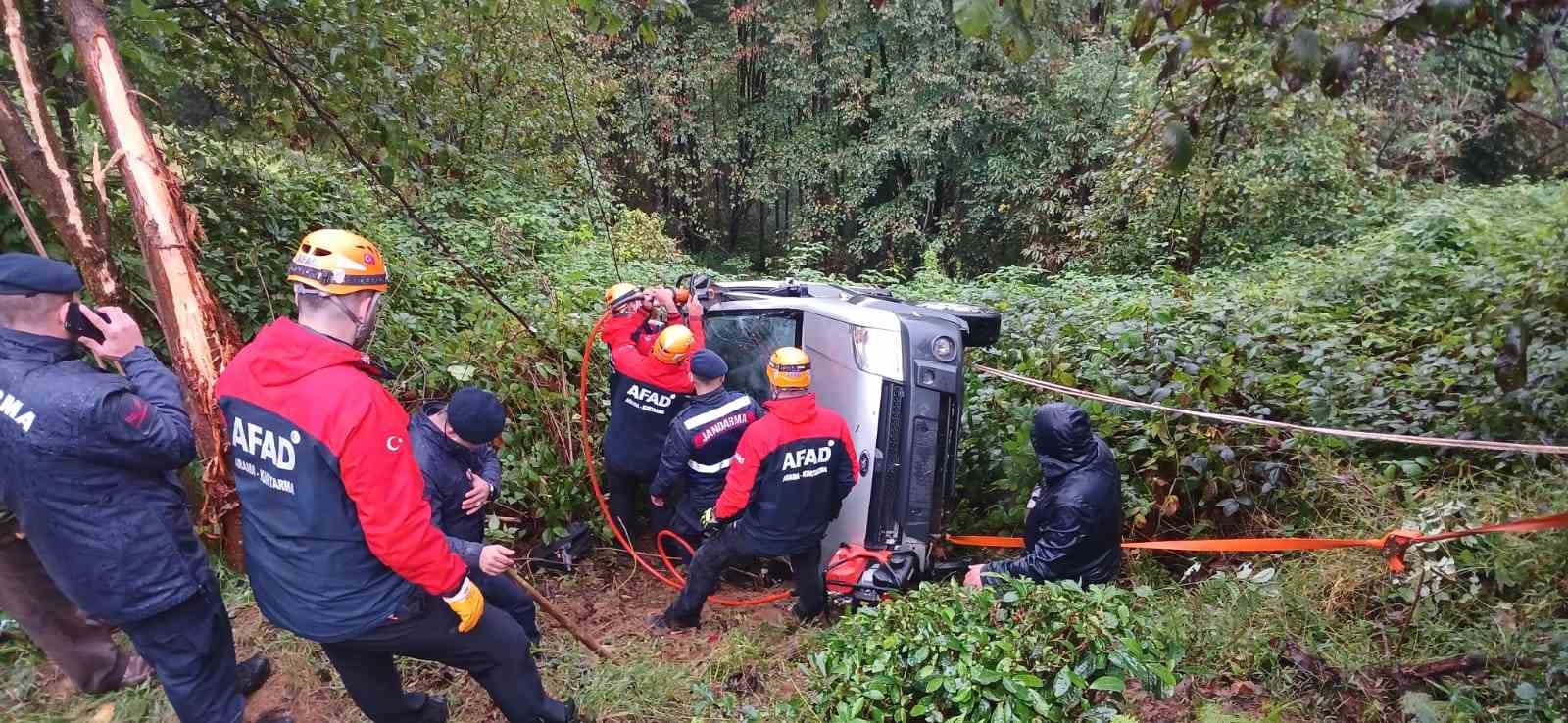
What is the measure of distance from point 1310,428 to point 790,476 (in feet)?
7.39

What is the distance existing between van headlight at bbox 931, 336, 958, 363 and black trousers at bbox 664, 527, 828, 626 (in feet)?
3.61

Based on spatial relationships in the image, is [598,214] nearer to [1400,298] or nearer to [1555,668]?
[1400,298]

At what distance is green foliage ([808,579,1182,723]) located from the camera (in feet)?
7.55

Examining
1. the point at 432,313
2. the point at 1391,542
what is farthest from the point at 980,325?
the point at 432,313

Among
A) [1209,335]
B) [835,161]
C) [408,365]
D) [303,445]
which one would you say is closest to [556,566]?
[408,365]

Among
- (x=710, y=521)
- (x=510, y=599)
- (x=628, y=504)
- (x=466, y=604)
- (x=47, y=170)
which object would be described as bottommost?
(x=628, y=504)

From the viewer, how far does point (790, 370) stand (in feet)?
12.5

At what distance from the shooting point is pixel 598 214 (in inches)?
475

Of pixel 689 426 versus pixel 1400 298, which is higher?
pixel 1400 298

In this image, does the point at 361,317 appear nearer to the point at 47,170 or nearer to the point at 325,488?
the point at 325,488

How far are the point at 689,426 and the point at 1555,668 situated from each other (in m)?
3.43

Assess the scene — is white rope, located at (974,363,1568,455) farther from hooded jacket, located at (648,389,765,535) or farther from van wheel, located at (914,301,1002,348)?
hooded jacket, located at (648,389,765,535)

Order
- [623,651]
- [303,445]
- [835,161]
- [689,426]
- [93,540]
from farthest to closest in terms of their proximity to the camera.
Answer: [835,161]
[689,426]
[623,651]
[93,540]
[303,445]

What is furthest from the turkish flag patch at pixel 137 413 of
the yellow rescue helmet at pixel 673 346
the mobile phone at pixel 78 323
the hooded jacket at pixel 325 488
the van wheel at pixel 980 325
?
the van wheel at pixel 980 325
